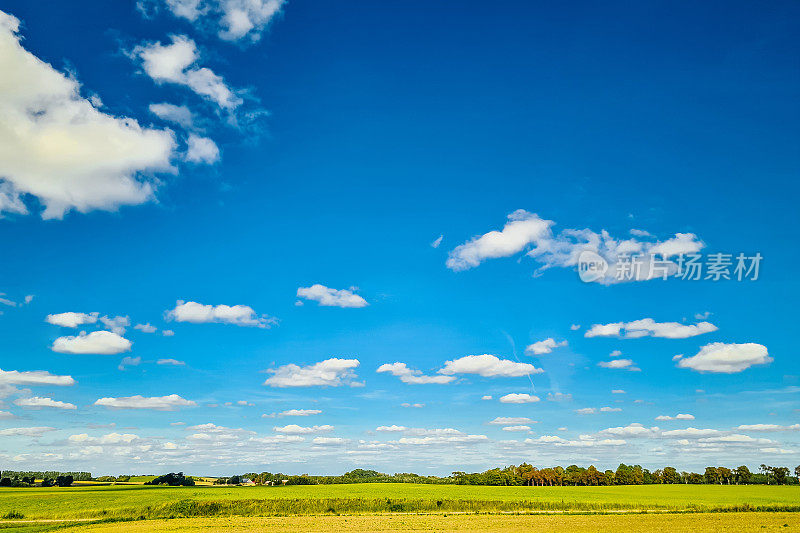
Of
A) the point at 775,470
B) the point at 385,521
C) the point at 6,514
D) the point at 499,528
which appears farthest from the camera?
the point at 775,470

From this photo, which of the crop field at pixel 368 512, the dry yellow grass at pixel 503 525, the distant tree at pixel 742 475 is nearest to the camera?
the dry yellow grass at pixel 503 525

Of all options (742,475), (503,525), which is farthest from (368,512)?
→ (742,475)

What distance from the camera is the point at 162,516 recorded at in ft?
238

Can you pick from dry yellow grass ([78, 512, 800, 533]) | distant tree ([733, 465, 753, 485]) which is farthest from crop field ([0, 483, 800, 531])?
distant tree ([733, 465, 753, 485])

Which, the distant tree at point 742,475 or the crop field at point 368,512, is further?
the distant tree at point 742,475

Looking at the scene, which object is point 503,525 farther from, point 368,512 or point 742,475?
point 742,475

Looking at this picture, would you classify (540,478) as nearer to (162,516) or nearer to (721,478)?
(721,478)

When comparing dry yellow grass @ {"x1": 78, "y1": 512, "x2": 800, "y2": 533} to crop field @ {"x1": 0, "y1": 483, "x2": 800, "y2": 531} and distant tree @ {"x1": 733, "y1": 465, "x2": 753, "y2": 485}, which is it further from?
distant tree @ {"x1": 733, "y1": 465, "x2": 753, "y2": 485}

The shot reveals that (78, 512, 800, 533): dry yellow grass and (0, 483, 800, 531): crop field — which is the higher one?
(78, 512, 800, 533): dry yellow grass

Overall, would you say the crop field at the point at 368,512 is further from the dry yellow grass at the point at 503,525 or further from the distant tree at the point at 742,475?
the distant tree at the point at 742,475

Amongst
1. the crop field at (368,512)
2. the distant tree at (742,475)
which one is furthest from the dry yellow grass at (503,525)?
the distant tree at (742,475)

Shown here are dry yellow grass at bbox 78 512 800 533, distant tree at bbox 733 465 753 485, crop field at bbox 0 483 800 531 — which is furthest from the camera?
distant tree at bbox 733 465 753 485

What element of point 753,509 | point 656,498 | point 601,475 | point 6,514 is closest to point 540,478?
point 601,475

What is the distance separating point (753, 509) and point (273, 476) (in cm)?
13087
